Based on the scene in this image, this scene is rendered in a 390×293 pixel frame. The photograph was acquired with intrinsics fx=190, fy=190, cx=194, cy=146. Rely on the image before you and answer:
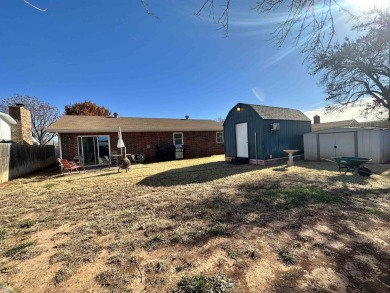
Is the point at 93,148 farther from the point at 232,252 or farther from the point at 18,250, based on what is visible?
the point at 232,252

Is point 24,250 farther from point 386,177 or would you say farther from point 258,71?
point 258,71

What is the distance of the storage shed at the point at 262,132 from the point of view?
10.8m

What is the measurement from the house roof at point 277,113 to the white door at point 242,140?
1192mm

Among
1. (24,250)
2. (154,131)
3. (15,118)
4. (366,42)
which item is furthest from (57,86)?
(366,42)

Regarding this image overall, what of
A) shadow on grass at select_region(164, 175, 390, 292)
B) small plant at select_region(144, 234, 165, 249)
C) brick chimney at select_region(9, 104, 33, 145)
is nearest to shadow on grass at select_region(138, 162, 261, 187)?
shadow on grass at select_region(164, 175, 390, 292)

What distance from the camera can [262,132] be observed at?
10.6 metres

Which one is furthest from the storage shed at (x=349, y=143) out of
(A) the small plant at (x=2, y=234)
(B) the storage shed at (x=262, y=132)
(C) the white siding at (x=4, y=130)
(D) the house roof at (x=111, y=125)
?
(C) the white siding at (x=4, y=130)

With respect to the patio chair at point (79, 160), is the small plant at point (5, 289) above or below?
below

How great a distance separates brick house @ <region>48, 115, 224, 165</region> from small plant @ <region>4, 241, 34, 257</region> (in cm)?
1069

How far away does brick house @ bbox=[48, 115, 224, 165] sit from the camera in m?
12.5

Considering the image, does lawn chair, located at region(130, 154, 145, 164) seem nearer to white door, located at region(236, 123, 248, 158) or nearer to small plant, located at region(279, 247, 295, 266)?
white door, located at region(236, 123, 248, 158)

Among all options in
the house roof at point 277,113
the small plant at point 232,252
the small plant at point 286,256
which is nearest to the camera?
the small plant at point 286,256

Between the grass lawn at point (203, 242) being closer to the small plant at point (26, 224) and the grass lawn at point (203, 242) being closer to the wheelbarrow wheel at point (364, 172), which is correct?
the small plant at point (26, 224)

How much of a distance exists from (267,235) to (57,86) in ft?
74.4
